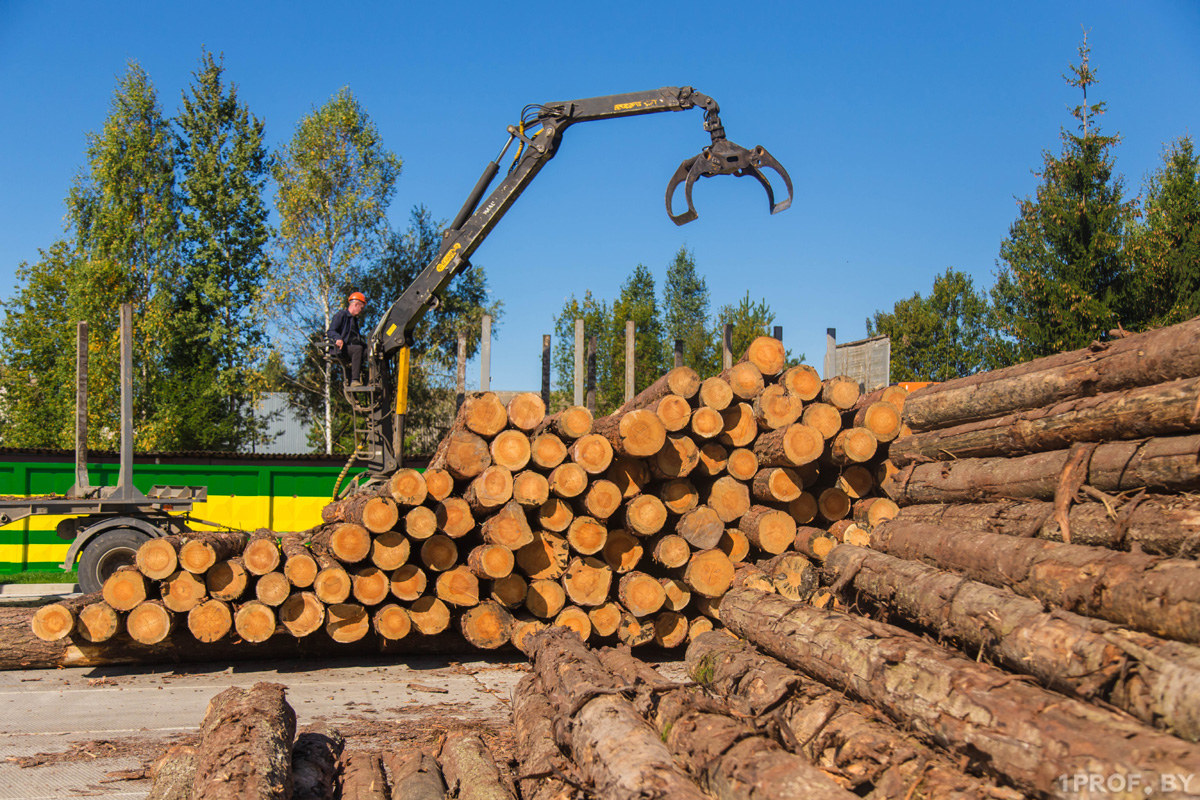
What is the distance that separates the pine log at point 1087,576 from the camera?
3654mm

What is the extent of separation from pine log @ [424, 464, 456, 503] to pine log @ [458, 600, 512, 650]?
1084mm

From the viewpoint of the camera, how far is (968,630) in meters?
4.55

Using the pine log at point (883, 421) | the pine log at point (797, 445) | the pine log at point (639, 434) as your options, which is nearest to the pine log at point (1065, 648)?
the pine log at point (797, 445)

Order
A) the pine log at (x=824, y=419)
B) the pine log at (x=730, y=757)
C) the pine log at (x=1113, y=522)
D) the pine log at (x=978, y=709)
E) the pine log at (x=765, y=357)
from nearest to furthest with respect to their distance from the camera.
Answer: the pine log at (x=978, y=709) < the pine log at (x=730, y=757) < the pine log at (x=1113, y=522) < the pine log at (x=824, y=419) < the pine log at (x=765, y=357)

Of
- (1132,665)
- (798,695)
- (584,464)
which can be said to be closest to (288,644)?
(584,464)

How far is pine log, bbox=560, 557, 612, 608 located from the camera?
7488 millimetres

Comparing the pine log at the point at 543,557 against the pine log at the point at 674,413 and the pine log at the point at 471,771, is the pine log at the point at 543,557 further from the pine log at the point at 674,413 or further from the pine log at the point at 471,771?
the pine log at the point at 471,771

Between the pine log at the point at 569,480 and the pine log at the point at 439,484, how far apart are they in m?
0.68

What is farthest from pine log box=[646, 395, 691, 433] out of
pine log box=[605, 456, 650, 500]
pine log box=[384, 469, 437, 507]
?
pine log box=[384, 469, 437, 507]

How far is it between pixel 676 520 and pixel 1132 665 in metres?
4.59

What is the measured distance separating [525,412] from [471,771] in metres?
3.48

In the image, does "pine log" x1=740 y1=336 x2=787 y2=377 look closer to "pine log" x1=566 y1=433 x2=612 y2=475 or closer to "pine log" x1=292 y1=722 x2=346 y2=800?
"pine log" x1=566 y1=433 x2=612 y2=475

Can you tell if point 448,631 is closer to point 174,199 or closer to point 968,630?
point 968,630

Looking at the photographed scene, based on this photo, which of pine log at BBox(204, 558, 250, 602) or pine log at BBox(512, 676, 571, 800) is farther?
pine log at BBox(204, 558, 250, 602)
